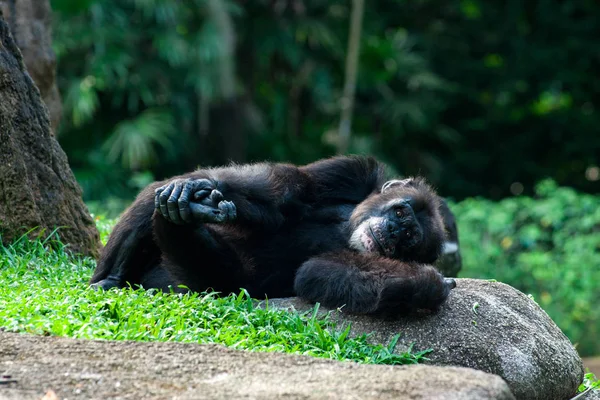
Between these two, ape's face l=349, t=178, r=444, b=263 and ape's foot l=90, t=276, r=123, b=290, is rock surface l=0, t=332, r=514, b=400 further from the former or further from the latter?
ape's face l=349, t=178, r=444, b=263

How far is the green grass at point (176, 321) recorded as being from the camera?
4.39 m

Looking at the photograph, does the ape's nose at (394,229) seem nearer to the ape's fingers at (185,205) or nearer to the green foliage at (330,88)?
the ape's fingers at (185,205)

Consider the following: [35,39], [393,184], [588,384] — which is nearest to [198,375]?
[393,184]

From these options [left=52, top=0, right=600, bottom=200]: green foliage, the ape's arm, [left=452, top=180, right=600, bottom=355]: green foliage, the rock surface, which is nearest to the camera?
the rock surface

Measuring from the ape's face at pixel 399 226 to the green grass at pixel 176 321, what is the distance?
81cm

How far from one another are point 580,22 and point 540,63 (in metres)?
1.57

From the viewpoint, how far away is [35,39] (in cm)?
813

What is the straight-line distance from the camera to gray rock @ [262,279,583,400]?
4.86 meters

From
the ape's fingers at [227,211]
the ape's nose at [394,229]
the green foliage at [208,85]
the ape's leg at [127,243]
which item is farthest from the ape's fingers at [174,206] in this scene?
the green foliage at [208,85]

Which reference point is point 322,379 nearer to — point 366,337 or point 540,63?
point 366,337

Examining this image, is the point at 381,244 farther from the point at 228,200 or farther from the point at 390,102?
the point at 390,102

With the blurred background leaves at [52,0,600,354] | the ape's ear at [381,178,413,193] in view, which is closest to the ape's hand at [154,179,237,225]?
the ape's ear at [381,178,413,193]

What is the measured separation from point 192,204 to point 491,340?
198 cm

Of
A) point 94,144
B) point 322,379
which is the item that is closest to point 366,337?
point 322,379
